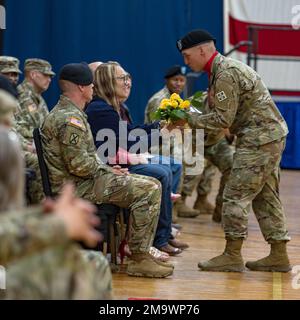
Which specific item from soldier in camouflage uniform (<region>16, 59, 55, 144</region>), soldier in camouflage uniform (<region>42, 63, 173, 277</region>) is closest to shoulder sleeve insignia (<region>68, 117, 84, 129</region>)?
soldier in camouflage uniform (<region>42, 63, 173, 277</region>)

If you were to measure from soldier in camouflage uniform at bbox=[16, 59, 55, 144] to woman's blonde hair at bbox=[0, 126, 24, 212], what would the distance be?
4304 millimetres

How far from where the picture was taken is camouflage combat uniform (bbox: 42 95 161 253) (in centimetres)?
561

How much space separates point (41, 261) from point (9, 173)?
1.06ft

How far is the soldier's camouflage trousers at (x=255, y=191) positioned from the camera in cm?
603

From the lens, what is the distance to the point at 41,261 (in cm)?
294

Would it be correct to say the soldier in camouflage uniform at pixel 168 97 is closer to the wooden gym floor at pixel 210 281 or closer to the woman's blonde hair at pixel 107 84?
the wooden gym floor at pixel 210 281

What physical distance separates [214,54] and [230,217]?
1130 millimetres

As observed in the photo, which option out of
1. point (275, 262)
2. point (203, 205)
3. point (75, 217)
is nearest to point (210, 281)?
point (275, 262)

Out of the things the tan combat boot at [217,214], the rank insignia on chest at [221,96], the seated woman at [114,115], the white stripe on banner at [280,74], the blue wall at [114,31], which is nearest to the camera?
the rank insignia on chest at [221,96]

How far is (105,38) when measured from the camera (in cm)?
1270

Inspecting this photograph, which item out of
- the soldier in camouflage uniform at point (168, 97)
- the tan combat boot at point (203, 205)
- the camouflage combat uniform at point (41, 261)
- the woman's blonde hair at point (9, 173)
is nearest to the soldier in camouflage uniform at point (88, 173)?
the soldier in camouflage uniform at point (168, 97)

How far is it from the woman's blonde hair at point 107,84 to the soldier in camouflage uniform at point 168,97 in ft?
5.54
